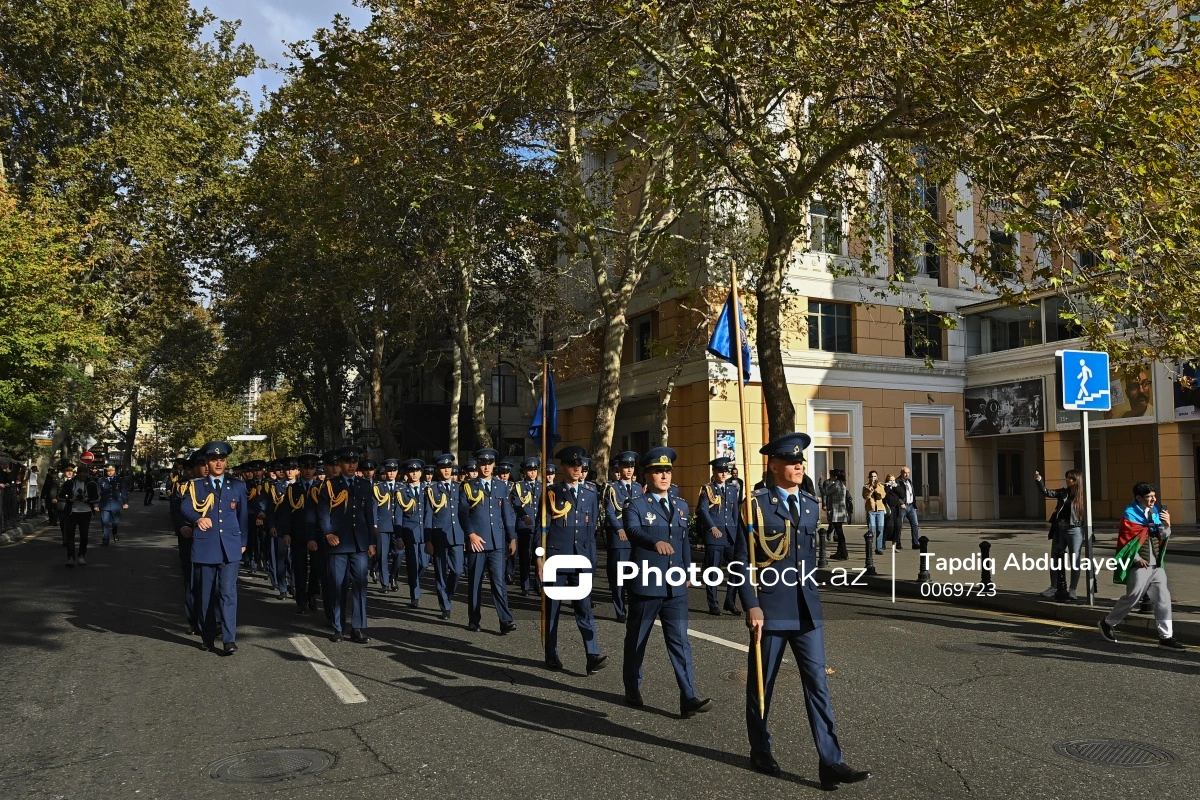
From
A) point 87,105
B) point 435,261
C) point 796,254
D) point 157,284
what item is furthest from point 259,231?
point 796,254

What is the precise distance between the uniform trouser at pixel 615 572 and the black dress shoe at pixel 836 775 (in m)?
2.54

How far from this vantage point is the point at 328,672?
8469 mm

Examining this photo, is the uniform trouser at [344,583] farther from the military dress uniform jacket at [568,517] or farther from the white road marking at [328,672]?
the military dress uniform jacket at [568,517]

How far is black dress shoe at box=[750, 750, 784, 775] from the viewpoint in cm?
556

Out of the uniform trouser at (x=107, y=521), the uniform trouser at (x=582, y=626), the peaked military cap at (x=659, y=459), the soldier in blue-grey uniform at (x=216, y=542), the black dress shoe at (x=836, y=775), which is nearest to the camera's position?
the black dress shoe at (x=836, y=775)

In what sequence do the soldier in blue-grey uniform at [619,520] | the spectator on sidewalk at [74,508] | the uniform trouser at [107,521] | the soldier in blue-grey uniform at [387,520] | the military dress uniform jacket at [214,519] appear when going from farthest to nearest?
the uniform trouser at [107,521] → the spectator on sidewalk at [74,508] → the soldier in blue-grey uniform at [387,520] → the military dress uniform jacket at [214,519] → the soldier in blue-grey uniform at [619,520]

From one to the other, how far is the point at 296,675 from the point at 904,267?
42.3 ft

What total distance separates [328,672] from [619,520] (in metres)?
2.93

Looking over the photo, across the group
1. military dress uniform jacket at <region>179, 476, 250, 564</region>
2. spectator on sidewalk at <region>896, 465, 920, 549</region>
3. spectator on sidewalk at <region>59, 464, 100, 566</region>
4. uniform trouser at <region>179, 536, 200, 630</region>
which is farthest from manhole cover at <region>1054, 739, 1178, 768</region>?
spectator on sidewalk at <region>59, 464, 100, 566</region>

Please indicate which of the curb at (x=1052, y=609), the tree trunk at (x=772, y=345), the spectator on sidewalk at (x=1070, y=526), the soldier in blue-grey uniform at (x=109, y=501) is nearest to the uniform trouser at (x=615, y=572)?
the curb at (x=1052, y=609)

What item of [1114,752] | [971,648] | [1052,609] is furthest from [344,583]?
[1052,609]

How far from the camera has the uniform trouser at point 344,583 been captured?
402 inches

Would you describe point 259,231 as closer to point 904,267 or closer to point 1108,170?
point 904,267

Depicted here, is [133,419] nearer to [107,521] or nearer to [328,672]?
[107,521]
